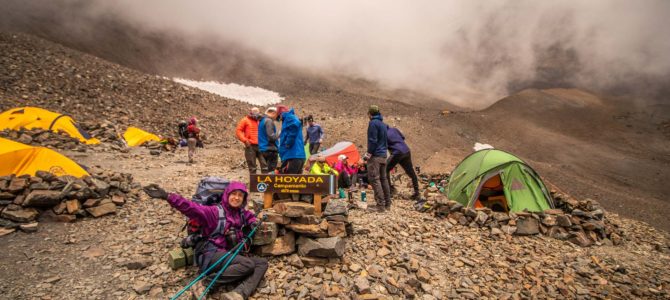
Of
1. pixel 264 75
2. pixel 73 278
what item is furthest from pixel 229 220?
pixel 264 75

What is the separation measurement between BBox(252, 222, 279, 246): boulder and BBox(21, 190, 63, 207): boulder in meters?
3.89

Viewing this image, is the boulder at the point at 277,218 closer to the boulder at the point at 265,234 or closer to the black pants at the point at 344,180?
the boulder at the point at 265,234

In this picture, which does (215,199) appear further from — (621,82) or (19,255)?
(621,82)

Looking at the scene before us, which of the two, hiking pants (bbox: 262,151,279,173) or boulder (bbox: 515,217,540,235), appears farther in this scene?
hiking pants (bbox: 262,151,279,173)

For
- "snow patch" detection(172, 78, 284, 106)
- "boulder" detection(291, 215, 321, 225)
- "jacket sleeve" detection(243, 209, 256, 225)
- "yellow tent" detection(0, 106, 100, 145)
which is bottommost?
"boulder" detection(291, 215, 321, 225)

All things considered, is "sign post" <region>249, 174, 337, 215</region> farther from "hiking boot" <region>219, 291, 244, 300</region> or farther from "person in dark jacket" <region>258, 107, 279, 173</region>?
"person in dark jacket" <region>258, 107, 279, 173</region>

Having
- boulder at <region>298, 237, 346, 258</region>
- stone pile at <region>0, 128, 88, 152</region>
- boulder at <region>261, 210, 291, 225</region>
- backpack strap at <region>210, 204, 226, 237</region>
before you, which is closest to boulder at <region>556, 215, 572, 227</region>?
boulder at <region>298, 237, 346, 258</region>

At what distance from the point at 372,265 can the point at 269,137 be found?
368 cm

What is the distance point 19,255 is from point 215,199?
9.41 feet

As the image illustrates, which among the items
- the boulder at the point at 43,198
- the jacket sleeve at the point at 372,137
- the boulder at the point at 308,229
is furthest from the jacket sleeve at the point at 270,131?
the boulder at the point at 43,198

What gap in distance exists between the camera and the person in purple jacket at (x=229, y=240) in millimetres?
3889

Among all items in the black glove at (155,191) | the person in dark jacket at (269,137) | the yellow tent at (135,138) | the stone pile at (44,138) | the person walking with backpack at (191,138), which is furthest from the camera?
the yellow tent at (135,138)

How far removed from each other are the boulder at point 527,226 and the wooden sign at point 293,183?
4.21 meters

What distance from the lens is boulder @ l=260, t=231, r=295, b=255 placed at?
467cm
